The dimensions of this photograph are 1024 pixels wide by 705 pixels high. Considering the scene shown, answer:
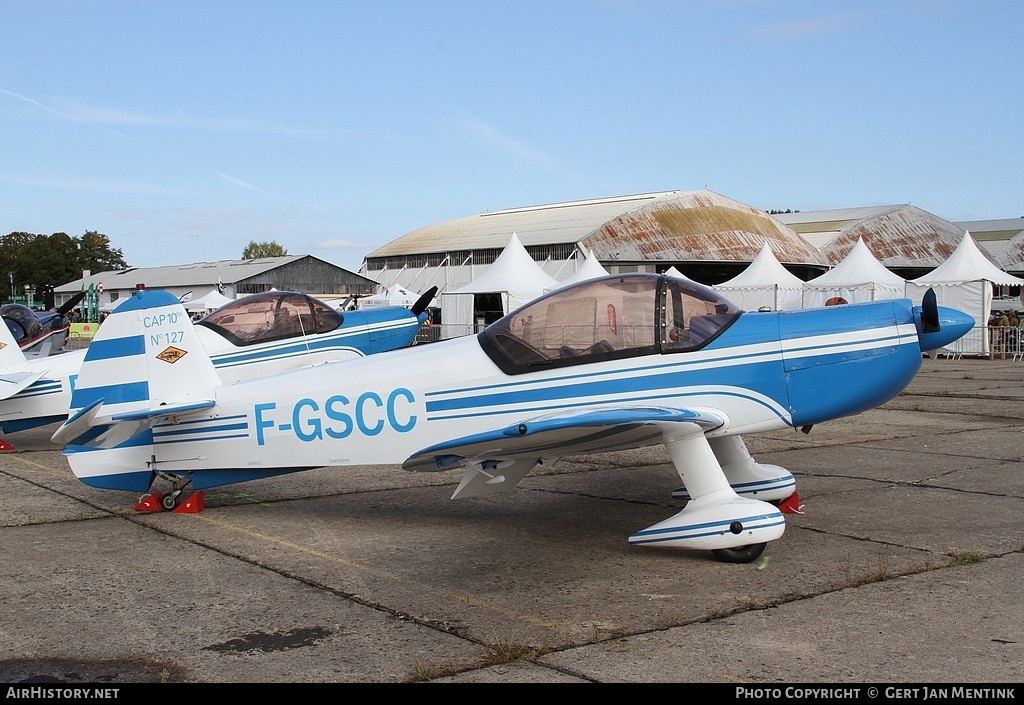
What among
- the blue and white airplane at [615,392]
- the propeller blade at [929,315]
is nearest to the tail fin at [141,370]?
the blue and white airplane at [615,392]

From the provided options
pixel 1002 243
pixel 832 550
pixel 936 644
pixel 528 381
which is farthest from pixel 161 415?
pixel 1002 243

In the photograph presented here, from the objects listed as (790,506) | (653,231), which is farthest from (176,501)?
(653,231)

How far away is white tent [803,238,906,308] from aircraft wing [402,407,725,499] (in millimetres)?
24731

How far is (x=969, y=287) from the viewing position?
27844 millimetres

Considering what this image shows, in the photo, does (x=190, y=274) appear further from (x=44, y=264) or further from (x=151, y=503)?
(x=151, y=503)

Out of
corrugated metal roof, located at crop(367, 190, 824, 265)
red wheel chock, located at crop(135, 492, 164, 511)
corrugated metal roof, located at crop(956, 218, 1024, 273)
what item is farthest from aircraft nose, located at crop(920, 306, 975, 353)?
corrugated metal roof, located at crop(956, 218, 1024, 273)

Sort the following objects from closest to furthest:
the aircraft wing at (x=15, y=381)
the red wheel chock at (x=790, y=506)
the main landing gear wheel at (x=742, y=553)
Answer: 1. the main landing gear wheel at (x=742, y=553)
2. the red wheel chock at (x=790, y=506)
3. the aircraft wing at (x=15, y=381)

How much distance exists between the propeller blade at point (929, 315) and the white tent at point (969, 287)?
22530 millimetres

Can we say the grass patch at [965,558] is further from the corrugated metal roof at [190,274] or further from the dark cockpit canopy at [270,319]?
the corrugated metal roof at [190,274]

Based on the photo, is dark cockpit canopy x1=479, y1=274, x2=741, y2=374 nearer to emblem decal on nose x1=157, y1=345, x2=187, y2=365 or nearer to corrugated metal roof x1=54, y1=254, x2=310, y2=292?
emblem decal on nose x1=157, y1=345, x2=187, y2=365

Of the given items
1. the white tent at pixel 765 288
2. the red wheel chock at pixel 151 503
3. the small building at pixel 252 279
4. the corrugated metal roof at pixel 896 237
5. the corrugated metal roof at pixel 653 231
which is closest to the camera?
the red wheel chock at pixel 151 503

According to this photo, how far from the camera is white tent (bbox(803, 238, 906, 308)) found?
29.0 m

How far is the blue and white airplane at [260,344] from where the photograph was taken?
1032 cm

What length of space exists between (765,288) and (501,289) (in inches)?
366
